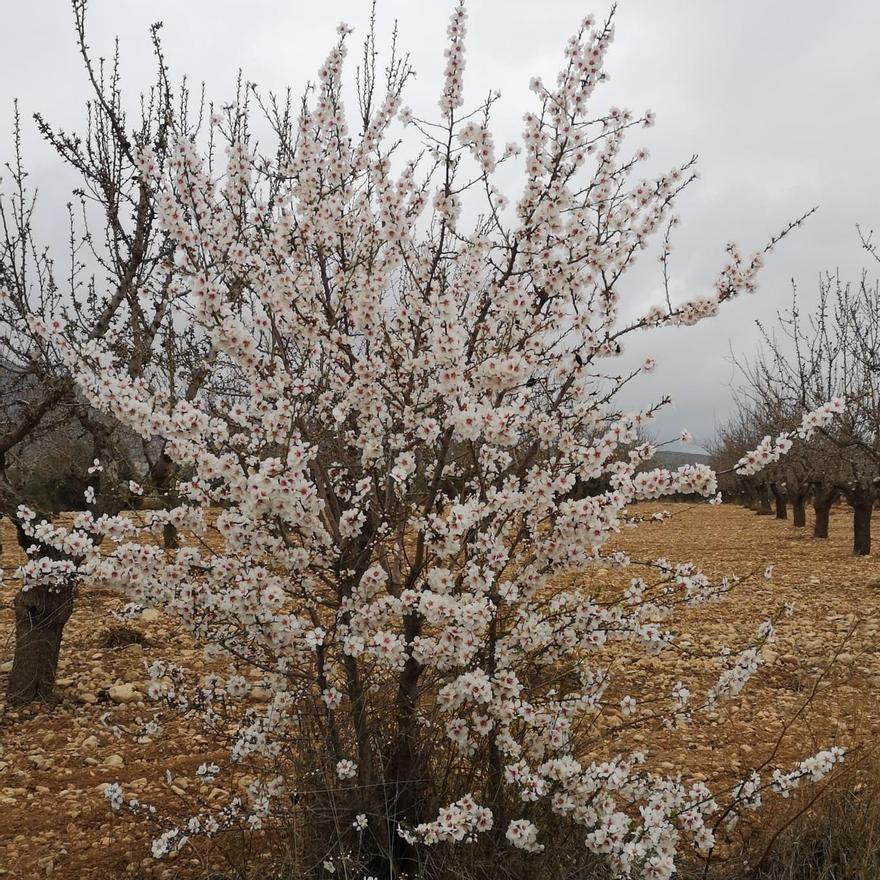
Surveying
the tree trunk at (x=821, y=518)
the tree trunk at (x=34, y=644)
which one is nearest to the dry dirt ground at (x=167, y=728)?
the tree trunk at (x=34, y=644)

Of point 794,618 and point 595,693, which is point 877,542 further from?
point 595,693

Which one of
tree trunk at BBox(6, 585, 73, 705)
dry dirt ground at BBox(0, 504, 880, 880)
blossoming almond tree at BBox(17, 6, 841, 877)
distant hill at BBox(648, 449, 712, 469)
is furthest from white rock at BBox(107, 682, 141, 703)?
distant hill at BBox(648, 449, 712, 469)

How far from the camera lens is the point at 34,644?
6.16 m

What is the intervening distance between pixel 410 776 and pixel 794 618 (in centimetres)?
768

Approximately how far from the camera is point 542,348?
3629mm

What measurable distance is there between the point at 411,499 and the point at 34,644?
445cm

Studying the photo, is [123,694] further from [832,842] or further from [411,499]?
[832,842]

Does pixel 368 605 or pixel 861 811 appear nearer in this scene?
pixel 368 605

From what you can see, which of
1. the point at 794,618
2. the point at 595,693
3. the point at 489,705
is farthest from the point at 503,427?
the point at 794,618

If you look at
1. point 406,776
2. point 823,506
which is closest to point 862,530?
point 823,506

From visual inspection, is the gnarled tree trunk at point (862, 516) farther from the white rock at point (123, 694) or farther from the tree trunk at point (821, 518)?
the white rock at point (123, 694)

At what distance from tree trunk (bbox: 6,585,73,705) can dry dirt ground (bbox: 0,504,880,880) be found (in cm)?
19

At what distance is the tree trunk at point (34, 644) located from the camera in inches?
241

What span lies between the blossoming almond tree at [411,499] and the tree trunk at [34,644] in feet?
9.70
